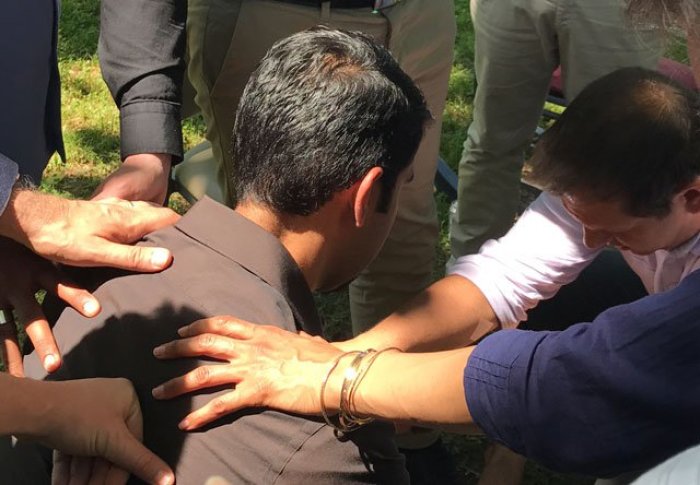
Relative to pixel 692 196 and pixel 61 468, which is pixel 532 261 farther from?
pixel 61 468

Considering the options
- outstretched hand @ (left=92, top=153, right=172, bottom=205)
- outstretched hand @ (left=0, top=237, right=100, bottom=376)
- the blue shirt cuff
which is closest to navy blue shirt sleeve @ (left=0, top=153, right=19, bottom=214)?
outstretched hand @ (left=0, top=237, right=100, bottom=376)

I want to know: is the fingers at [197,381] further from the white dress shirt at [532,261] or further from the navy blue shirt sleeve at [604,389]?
the white dress shirt at [532,261]

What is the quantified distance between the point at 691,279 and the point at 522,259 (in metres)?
0.95

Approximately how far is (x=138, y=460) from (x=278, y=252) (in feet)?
1.60

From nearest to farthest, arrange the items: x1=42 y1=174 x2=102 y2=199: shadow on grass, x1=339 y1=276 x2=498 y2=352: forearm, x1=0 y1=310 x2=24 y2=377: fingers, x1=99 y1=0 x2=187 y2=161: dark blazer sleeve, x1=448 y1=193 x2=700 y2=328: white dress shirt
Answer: x1=0 y1=310 x2=24 y2=377: fingers → x1=339 y1=276 x2=498 y2=352: forearm → x1=448 y1=193 x2=700 y2=328: white dress shirt → x1=99 y1=0 x2=187 y2=161: dark blazer sleeve → x1=42 y1=174 x2=102 y2=199: shadow on grass

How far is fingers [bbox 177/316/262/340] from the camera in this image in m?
1.61

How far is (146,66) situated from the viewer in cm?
243

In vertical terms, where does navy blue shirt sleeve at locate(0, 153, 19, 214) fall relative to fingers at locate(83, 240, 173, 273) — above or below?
above

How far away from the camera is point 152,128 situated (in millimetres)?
2387

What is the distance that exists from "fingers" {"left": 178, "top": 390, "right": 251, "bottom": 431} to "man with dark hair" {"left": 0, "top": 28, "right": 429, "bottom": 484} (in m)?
0.01

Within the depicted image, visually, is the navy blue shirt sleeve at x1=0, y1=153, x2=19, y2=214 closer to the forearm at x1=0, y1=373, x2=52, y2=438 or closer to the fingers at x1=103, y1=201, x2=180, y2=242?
the fingers at x1=103, y1=201, x2=180, y2=242

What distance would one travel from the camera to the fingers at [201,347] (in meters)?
1.60

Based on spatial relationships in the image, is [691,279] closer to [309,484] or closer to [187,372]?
[309,484]

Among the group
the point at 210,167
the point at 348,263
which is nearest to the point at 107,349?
the point at 348,263
